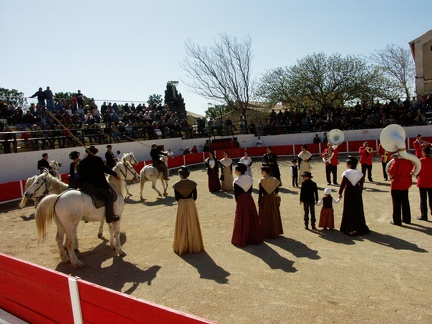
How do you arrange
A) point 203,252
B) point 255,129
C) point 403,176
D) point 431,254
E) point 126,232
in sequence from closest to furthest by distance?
point 431,254 < point 203,252 < point 403,176 < point 126,232 < point 255,129

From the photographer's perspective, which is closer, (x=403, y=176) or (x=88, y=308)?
(x=88, y=308)

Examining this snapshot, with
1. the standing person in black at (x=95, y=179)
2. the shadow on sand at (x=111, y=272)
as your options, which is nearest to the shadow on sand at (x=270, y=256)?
the shadow on sand at (x=111, y=272)

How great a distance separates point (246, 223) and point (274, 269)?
1605mm

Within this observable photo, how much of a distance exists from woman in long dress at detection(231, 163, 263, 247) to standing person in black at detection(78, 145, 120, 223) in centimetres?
271

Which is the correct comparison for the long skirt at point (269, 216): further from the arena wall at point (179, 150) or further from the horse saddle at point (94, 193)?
the arena wall at point (179, 150)

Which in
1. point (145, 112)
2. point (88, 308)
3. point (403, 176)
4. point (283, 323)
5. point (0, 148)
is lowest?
point (283, 323)

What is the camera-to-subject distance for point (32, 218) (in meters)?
12.1

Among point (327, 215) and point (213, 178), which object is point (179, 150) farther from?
point (327, 215)

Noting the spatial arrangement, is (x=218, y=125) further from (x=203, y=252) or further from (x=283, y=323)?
(x=283, y=323)

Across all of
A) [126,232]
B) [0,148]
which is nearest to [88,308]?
[126,232]

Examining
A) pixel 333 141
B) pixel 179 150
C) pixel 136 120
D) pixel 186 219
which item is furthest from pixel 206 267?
pixel 179 150

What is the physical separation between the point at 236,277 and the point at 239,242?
68.4 inches

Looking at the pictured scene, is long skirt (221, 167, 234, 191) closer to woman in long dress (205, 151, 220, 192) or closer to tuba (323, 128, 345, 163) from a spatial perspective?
woman in long dress (205, 151, 220, 192)

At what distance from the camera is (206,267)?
682 centimetres
